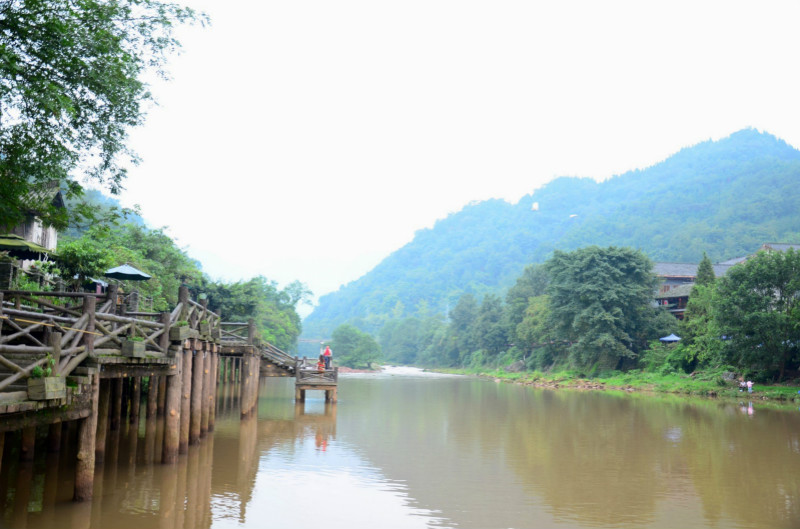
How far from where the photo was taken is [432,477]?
17.3 m

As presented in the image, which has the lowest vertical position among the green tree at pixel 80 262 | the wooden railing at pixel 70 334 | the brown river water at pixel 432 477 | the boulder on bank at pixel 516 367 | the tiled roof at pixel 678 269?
the brown river water at pixel 432 477

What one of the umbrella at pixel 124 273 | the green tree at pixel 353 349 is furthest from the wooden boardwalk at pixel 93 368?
the green tree at pixel 353 349

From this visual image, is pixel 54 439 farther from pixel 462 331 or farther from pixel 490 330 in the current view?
pixel 462 331

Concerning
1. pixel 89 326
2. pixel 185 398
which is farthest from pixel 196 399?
pixel 89 326

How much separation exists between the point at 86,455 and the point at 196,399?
296 inches

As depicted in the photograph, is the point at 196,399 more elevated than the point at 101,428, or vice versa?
the point at 196,399

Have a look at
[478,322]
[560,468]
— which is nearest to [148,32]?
[560,468]

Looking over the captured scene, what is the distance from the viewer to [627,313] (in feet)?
194

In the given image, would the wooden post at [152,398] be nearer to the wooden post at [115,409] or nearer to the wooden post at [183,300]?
the wooden post at [115,409]

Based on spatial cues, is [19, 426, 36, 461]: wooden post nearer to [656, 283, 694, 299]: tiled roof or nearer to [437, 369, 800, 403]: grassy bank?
[437, 369, 800, 403]: grassy bank

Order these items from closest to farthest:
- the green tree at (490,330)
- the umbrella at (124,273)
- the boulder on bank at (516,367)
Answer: the umbrella at (124,273)
the boulder on bank at (516,367)
the green tree at (490,330)

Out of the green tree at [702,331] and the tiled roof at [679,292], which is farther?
the tiled roof at [679,292]

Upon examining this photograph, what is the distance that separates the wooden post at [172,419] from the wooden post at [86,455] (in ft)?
13.0

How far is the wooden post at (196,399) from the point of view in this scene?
63.9ft
